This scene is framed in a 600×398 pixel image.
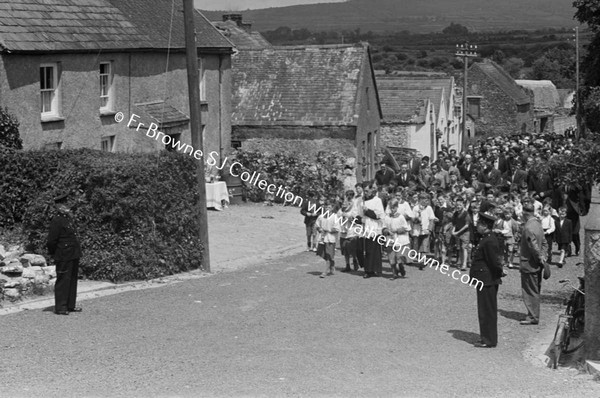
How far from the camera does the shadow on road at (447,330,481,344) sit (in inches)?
589

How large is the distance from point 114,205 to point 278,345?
6263 mm

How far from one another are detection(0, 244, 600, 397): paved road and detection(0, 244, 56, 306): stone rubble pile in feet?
3.50

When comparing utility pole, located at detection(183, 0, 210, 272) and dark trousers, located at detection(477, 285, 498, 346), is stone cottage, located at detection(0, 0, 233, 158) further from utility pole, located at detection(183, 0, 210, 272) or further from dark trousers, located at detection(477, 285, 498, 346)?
dark trousers, located at detection(477, 285, 498, 346)

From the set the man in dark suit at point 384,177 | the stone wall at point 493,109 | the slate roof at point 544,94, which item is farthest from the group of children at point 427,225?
the slate roof at point 544,94

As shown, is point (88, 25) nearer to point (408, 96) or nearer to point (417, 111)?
point (417, 111)

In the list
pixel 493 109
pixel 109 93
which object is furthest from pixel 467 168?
pixel 493 109

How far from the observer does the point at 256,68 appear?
40469mm

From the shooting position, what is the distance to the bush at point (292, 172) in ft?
109

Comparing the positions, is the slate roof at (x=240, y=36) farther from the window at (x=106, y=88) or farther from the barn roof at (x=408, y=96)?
the window at (x=106, y=88)

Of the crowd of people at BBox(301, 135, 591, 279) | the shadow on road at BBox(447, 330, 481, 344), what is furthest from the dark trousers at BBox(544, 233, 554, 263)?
the shadow on road at BBox(447, 330, 481, 344)

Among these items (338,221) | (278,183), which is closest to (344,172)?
(278,183)

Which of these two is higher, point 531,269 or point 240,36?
point 240,36

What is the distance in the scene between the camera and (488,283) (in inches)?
574

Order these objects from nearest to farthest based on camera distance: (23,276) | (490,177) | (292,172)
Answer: (23,276)
(490,177)
(292,172)
